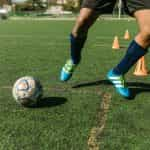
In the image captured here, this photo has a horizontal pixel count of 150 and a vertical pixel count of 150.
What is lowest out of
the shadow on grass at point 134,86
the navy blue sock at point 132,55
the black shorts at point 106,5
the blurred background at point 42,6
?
the blurred background at point 42,6

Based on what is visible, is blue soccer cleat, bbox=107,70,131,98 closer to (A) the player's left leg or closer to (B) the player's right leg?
(A) the player's left leg

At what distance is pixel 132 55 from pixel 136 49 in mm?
103

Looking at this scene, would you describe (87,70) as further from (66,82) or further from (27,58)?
(27,58)

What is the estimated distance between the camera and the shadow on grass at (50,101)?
484 cm

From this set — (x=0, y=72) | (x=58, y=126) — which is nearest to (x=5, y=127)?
(x=58, y=126)

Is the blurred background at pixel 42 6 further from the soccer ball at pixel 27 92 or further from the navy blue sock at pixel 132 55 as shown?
the soccer ball at pixel 27 92

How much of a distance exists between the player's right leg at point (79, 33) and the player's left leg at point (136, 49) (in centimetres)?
64

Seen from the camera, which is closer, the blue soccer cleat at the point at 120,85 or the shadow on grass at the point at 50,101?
the shadow on grass at the point at 50,101

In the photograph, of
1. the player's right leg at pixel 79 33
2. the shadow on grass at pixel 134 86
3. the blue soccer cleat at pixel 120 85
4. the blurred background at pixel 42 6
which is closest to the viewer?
the blue soccer cleat at pixel 120 85

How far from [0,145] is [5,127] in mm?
499

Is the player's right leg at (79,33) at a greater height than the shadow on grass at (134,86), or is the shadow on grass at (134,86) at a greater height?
the player's right leg at (79,33)

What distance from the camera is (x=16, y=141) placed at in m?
3.62

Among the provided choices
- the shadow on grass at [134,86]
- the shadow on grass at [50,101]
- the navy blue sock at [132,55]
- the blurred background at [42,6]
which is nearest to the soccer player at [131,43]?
the navy blue sock at [132,55]

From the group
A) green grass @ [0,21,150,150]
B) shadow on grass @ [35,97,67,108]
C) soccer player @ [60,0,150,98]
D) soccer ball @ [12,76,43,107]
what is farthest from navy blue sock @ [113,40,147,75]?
soccer ball @ [12,76,43,107]
